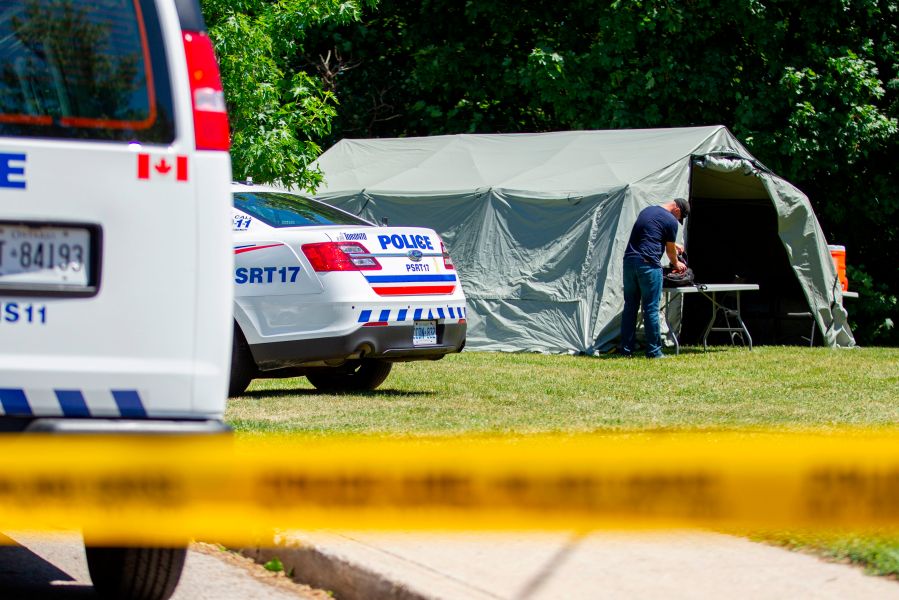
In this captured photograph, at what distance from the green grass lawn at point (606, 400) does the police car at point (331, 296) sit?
0.38 m

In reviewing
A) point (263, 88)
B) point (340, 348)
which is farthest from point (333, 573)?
point (263, 88)

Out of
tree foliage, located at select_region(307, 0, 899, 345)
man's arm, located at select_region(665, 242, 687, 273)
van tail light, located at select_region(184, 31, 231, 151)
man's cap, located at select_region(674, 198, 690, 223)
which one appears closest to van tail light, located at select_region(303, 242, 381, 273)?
van tail light, located at select_region(184, 31, 231, 151)

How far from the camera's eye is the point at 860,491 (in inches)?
195

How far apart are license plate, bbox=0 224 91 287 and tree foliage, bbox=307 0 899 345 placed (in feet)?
58.4

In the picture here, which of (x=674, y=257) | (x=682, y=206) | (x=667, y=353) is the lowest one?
(x=667, y=353)

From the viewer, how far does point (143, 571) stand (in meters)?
4.11

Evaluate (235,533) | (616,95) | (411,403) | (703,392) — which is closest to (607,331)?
(703,392)

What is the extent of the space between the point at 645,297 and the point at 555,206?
1.72 meters

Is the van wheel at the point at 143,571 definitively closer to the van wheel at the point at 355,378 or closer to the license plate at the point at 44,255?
the license plate at the point at 44,255

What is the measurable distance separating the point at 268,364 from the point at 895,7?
15719mm

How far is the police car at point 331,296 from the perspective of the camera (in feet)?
28.4

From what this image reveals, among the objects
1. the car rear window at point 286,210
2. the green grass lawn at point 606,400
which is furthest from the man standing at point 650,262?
the car rear window at point 286,210

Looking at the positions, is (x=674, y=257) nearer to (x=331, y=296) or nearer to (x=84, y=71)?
(x=331, y=296)

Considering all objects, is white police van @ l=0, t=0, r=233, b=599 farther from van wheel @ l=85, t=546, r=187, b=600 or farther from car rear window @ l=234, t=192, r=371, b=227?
car rear window @ l=234, t=192, r=371, b=227
